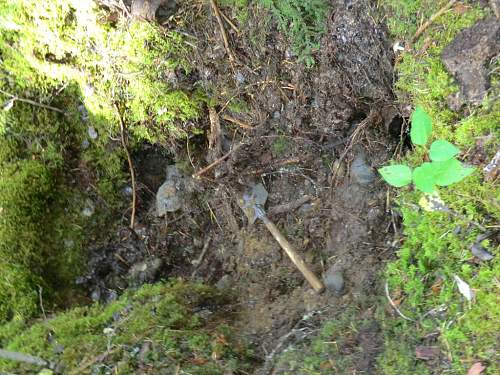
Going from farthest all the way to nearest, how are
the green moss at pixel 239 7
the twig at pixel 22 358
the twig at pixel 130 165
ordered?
1. the twig at pixel 130 165
2. the green moss at pixel 239 7
3. the twig at pixel 22 358

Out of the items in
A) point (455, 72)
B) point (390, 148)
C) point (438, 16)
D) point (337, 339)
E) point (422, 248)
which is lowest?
point (337, 339)

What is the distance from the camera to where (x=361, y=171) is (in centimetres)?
254

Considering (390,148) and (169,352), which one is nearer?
(169,352)

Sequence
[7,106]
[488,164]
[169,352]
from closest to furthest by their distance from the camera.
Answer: [488,164] → [169,352] → [7,106]

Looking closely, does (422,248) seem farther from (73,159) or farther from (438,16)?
(73,159)

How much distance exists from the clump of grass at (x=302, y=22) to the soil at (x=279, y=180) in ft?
0.17

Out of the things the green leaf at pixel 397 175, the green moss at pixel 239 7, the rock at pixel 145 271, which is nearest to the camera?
the green leaf at pixel 397 175

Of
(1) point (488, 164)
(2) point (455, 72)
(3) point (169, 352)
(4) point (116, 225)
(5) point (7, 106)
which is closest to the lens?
(1) point (488, 164)

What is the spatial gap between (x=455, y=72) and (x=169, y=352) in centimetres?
177

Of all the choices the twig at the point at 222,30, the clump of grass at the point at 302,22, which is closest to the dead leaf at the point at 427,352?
the clump of grass at the point at 302,22

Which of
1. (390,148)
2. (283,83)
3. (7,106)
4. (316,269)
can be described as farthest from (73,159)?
(390,148)

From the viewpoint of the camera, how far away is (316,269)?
2.57 m

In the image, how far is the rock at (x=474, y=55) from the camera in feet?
5.95

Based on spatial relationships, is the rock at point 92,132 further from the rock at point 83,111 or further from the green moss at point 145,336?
the green moss at point 145,336
